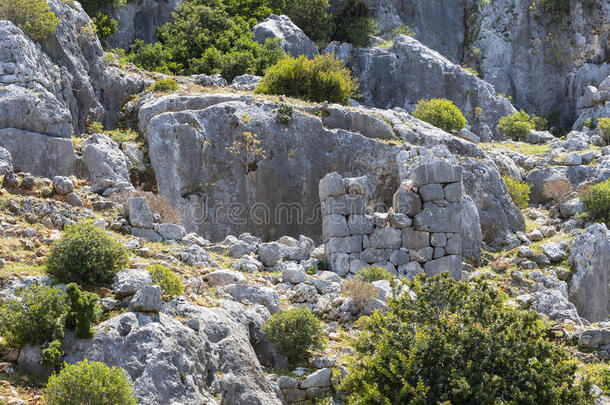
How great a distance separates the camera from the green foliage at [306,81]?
79.0 feet

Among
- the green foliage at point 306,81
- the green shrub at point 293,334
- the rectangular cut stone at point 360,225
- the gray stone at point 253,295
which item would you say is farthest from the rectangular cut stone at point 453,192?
the green foliage at point 306,81

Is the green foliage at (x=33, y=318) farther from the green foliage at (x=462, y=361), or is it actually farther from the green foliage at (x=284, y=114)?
the green foliage at (x=284, y=114)

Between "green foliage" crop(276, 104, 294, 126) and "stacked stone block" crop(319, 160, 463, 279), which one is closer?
"stacked stone block" crop(319, 160, 463, 279)

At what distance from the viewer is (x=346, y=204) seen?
17703 millimetres

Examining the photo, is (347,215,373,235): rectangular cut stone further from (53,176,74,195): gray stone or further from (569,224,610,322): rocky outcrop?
(53,176,74,195): gray stone

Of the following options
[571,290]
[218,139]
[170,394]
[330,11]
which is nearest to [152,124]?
[218,139]

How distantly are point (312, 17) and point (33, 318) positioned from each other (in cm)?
2997

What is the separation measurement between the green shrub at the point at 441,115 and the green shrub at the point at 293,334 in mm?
16276

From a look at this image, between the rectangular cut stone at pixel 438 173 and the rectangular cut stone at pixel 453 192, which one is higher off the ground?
the rectangular cut stone at pixel 438 173

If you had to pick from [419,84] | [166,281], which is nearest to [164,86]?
[166,281]

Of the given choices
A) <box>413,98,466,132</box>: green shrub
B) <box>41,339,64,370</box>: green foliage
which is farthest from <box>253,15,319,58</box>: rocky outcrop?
<box>41,339,64,370</box>: green foliage

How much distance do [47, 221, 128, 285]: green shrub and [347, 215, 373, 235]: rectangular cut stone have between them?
743cm

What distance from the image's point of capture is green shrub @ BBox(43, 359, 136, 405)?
820cm

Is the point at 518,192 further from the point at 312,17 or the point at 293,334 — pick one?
the point at 312,17
